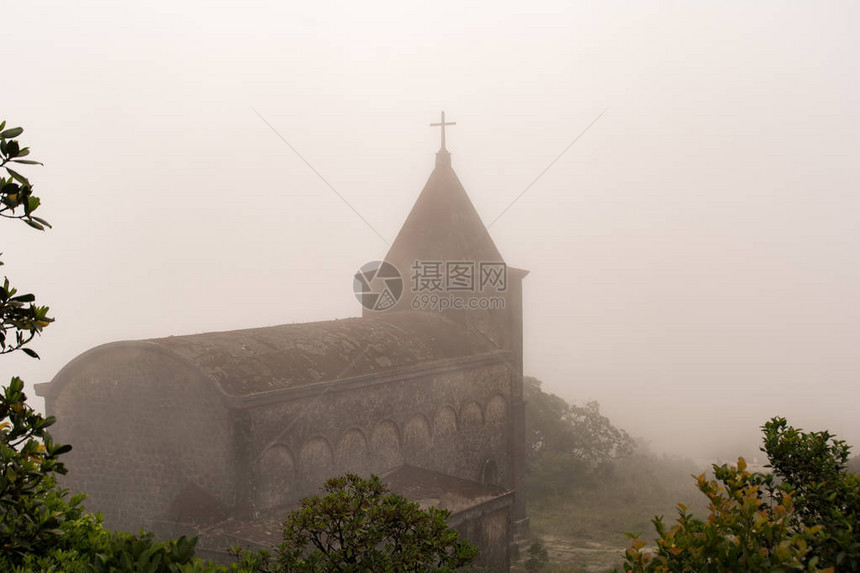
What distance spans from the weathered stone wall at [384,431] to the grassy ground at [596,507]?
2.77 metres

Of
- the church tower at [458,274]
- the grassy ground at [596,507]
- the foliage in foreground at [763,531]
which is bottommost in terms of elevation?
the grassy ground at [596,507]

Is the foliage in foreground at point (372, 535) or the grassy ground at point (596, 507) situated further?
the grassy ground at point (596, 507)

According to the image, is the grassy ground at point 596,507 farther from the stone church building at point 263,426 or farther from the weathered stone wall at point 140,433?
the weathered stone wall at point 140,433

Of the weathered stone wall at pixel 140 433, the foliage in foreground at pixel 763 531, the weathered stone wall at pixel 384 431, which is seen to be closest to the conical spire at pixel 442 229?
the weathered stone wall at pixel 384 431

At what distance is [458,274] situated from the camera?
2369cm

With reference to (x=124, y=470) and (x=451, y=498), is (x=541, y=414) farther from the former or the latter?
(x=124, y=470)

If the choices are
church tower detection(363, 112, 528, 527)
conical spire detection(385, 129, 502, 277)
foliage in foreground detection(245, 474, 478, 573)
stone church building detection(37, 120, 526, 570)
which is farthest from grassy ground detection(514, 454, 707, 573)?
foliage in foreground detection(245, 474, 478, 573)

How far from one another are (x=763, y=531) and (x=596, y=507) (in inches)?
879

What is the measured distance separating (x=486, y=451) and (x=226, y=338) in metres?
9.24

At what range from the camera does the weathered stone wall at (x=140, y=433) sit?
13648 mm

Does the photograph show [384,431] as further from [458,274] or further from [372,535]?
[372,535]

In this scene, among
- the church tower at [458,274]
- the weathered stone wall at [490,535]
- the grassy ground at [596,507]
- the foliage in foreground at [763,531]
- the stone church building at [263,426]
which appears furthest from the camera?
the church tower at [458,274]

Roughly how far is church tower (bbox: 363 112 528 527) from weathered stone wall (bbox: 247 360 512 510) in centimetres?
134

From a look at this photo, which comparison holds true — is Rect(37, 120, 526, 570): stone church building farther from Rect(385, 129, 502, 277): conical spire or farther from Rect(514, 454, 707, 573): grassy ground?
Rect(514, 454, 707, 573): grassy ground
